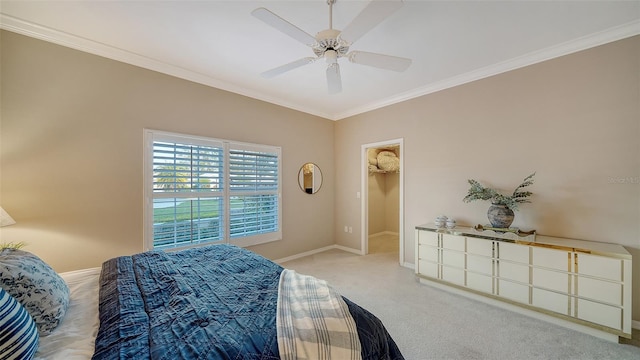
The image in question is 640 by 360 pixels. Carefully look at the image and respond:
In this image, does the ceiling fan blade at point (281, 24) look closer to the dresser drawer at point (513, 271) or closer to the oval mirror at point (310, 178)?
the oval mirror at point (310, 178)

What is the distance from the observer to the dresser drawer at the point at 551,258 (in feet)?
6.96

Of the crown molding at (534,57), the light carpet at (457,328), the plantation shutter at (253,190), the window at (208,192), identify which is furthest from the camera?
the plantation shutter at (253,190)

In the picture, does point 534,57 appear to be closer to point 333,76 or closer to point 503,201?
point 503,201

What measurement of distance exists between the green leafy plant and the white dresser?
0.35 meters

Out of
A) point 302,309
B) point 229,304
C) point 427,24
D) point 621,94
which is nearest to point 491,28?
point 427,24

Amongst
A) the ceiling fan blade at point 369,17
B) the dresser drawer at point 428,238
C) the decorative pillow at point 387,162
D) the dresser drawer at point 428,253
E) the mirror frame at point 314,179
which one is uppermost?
the ceiling fan blade at point 369,17

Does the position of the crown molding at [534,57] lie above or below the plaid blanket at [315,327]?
above

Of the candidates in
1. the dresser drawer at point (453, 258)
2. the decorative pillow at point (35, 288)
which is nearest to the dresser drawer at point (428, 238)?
the dresser drawer at point (453, 258)

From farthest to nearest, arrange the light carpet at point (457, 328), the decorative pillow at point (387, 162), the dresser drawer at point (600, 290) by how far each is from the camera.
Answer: the decorative pillow at point (387, 162) → the dresser drawer at point (600, 290) → the light carpet at point (457, 328)

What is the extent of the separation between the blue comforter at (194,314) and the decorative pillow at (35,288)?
18 centimetres

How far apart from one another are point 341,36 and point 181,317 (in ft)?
6.63

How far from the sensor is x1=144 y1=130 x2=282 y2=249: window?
2738 millimetres

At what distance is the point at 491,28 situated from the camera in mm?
2148

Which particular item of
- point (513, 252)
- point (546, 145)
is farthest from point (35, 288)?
point (546, 145)
